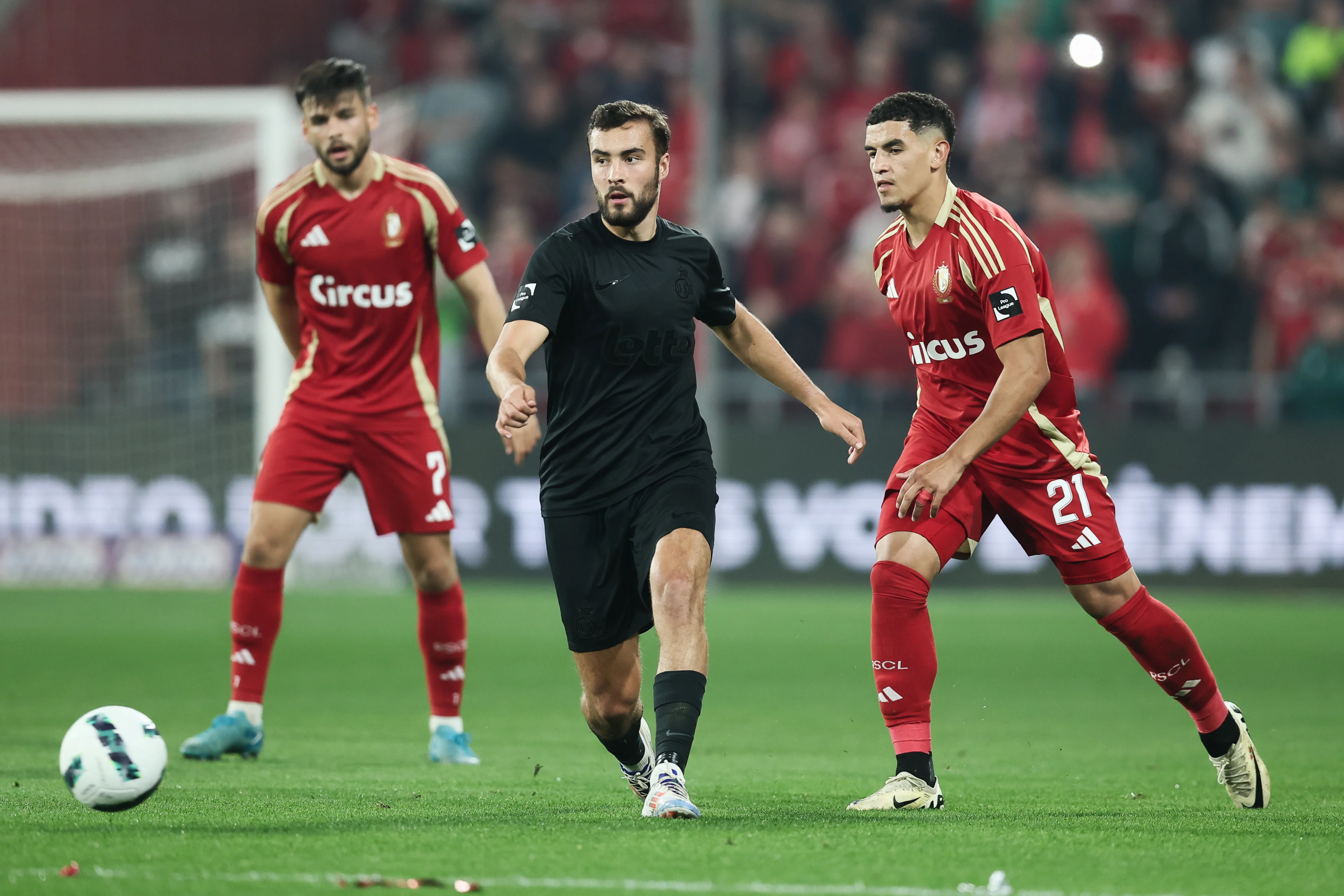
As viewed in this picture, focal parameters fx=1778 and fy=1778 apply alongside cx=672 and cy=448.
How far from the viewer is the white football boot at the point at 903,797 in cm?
533

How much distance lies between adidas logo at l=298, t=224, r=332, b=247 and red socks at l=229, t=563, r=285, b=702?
129cm

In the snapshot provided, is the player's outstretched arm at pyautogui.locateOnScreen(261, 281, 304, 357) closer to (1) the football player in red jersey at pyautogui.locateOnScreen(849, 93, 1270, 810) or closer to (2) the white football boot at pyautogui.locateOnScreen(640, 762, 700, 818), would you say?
(1) the football player in red jersey at pyautogui.locateOnScreen(849, 93, 1270, 810)

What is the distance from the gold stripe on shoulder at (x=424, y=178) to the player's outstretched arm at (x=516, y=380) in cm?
183

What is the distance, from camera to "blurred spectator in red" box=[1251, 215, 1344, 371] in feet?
48.9

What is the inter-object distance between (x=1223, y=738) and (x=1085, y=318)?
926cm

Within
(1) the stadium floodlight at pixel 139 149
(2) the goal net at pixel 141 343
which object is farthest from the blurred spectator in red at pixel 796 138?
(1) the stadium floodlight at pixel 139 149

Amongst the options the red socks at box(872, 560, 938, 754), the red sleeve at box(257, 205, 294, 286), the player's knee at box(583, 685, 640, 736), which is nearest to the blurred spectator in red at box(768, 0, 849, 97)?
the red sleeve at box(257, 205, 294, 286)

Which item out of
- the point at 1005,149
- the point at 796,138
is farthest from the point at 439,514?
the point at 796,138

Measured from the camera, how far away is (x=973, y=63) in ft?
57.1

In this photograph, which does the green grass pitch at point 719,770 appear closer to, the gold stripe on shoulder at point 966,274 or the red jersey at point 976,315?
the red jersey at point 976,315

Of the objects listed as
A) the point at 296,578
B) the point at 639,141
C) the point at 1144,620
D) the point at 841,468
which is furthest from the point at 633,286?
the point at 296,578

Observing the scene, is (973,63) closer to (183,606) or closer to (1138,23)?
(1138,23)

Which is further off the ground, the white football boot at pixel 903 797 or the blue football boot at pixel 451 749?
the white football boot at pixel 903 797

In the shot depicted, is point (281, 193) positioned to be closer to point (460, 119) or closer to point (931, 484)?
point (931, 484)
